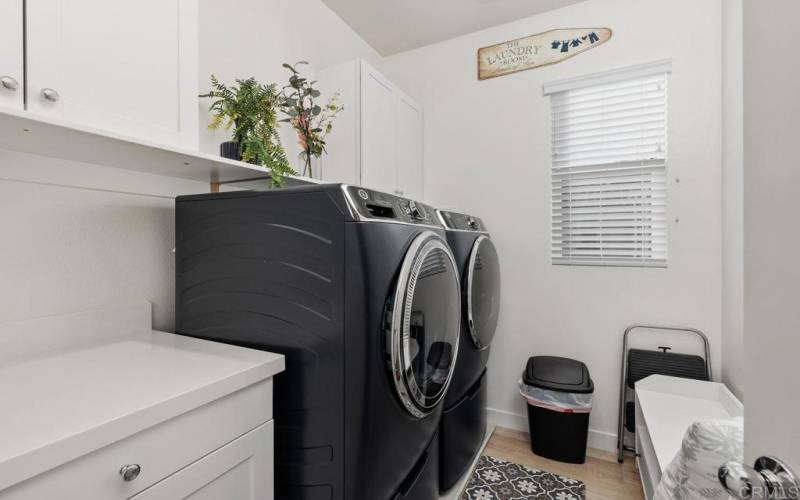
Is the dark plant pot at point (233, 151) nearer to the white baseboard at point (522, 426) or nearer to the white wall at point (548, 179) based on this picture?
the white wall at point (548, 179)

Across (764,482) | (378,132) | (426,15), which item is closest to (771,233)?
(764,482)

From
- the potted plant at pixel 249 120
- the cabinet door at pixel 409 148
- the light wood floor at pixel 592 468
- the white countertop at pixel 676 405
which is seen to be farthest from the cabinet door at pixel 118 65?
the light wood floor at pixel 592 468

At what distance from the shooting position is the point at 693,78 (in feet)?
7.09

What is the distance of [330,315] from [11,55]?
925 millimetres

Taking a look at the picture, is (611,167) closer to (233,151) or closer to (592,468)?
(592,468)

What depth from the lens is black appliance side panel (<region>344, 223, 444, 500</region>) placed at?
39.6 inches

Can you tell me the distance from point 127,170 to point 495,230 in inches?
85.4

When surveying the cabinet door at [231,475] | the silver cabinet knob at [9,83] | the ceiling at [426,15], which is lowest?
the cabinet door at [231,475]

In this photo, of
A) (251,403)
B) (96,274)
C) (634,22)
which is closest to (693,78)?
(634,22)

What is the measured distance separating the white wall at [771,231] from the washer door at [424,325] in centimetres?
77

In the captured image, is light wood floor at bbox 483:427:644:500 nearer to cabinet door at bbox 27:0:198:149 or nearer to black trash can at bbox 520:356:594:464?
black trash can at bbox 520:356:594:464

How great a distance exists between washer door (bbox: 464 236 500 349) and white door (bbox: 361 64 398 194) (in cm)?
A: 76

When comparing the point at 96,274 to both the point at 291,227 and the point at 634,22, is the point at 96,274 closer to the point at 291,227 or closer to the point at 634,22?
the point at 291,227

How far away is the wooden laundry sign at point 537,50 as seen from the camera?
2436mm
